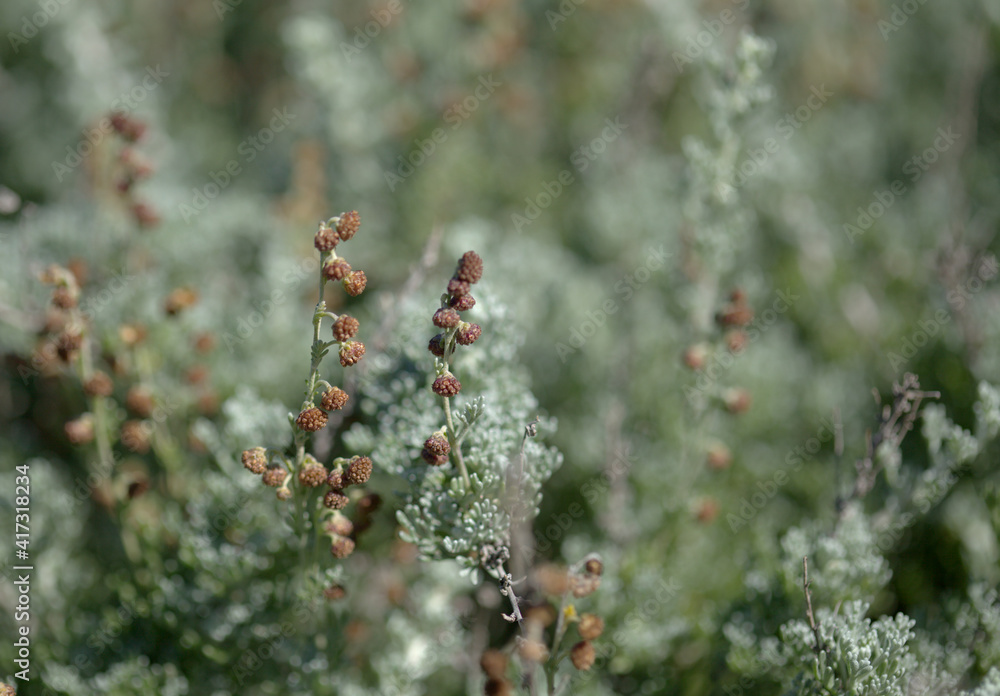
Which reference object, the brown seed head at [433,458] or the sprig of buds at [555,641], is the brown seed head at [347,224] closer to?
the brown seed head at [433,458]

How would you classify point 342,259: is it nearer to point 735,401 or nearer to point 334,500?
point 334,500

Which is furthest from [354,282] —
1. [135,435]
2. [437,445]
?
[135,435]

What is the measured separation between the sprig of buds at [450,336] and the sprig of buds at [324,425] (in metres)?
0.15

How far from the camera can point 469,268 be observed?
5.65ft

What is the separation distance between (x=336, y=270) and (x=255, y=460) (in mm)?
458

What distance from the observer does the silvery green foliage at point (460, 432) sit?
185 centimetres

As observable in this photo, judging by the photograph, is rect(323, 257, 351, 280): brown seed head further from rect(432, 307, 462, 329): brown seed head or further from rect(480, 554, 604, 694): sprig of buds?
rect(480, 554, 604, 694): sprig of buds

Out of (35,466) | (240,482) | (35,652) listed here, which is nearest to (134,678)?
(35,652)

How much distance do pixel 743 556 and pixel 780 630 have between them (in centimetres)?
70

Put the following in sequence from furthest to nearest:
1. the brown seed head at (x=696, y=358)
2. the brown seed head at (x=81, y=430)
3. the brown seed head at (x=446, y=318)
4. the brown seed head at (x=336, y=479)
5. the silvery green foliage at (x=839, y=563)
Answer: the brown seed head at (x=696, y=358), the brown seed head at (x=81, y=430), the silvery green foliage at (x=839, y=563), the brown seed head at (x=336, y=479), the brown seed head at (x=446, y=318)

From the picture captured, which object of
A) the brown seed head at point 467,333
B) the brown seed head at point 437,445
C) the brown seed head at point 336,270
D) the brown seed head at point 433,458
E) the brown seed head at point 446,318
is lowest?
the brown seed head at point 433,458

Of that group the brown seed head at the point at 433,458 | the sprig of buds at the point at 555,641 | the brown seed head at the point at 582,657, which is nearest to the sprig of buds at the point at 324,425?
the brown seed head at the point at 433,458

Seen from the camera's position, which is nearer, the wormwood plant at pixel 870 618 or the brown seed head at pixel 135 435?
the wormwood plant at pixel 870 618

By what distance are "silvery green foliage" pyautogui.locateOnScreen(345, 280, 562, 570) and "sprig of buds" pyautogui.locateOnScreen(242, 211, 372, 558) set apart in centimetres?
17
